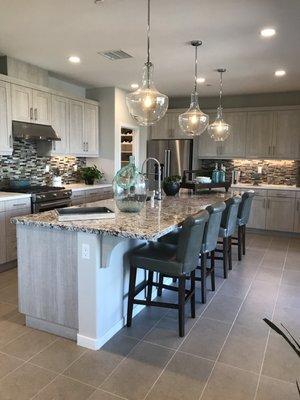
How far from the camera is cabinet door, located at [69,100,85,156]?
5.73m

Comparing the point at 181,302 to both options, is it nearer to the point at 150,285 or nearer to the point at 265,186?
the point at 150,285

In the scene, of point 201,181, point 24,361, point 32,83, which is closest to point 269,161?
point 201,181

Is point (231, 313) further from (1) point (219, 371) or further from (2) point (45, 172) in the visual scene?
(2) point (45, 172)

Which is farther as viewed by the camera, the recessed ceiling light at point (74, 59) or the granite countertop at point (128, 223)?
the recessed ceiling light at point (74, 59)

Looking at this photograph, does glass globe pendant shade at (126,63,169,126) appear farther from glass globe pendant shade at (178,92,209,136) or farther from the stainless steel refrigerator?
the stainless steel refrigerator

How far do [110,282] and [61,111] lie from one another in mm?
3701

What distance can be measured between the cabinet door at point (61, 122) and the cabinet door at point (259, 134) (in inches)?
141

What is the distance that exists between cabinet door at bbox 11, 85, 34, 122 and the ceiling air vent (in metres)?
1.25

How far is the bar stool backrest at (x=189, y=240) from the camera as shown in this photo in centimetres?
258

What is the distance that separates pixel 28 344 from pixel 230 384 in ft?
5.05

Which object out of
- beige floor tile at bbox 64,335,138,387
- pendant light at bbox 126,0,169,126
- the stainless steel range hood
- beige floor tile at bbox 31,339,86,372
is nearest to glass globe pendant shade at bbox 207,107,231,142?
pendant light at bbox 126,0,169,126

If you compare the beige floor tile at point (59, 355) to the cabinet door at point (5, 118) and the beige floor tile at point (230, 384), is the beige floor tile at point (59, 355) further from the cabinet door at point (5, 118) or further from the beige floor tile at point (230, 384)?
the cabinet door at point (5, 118)

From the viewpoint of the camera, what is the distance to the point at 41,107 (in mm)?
5023

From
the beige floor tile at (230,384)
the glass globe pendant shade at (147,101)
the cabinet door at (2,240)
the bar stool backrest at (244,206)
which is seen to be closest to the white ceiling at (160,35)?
the glass globe pendant shade at (147,101)
